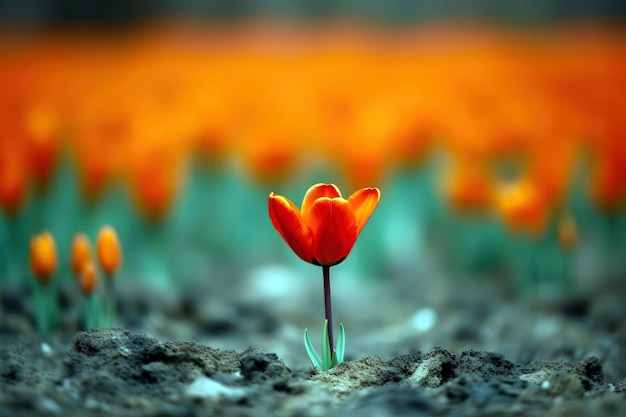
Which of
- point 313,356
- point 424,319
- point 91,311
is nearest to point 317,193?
point 313,356

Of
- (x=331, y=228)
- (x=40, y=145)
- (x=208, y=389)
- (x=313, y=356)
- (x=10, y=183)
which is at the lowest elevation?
(x=208, y=389)

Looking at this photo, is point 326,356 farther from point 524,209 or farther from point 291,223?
point 524,209

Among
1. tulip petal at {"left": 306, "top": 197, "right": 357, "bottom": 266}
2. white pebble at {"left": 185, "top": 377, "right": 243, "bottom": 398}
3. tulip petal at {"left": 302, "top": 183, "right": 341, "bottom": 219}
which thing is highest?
tulip petal at {"left": 302, "top": 183, "right": 341, "bottom": 219}

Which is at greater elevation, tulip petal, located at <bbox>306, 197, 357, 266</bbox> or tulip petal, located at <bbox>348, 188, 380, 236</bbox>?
tulip petal, located at <bbox>348, 188, 380, 236</bbox>

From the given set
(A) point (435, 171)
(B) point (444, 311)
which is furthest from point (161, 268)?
(A) point (435, 171)

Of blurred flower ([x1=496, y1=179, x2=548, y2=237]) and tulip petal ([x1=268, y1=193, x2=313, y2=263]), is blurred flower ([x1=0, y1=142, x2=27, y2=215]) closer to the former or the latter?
tulip petal ([x1=268, y1=193, x2=313, y2=263])

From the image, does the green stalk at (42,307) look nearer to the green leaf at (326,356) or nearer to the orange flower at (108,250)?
the orange flower at (108,250)

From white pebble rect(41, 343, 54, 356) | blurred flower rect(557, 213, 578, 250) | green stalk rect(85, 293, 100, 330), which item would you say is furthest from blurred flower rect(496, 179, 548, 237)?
white pebble rect(41, 343, 54, 356)
